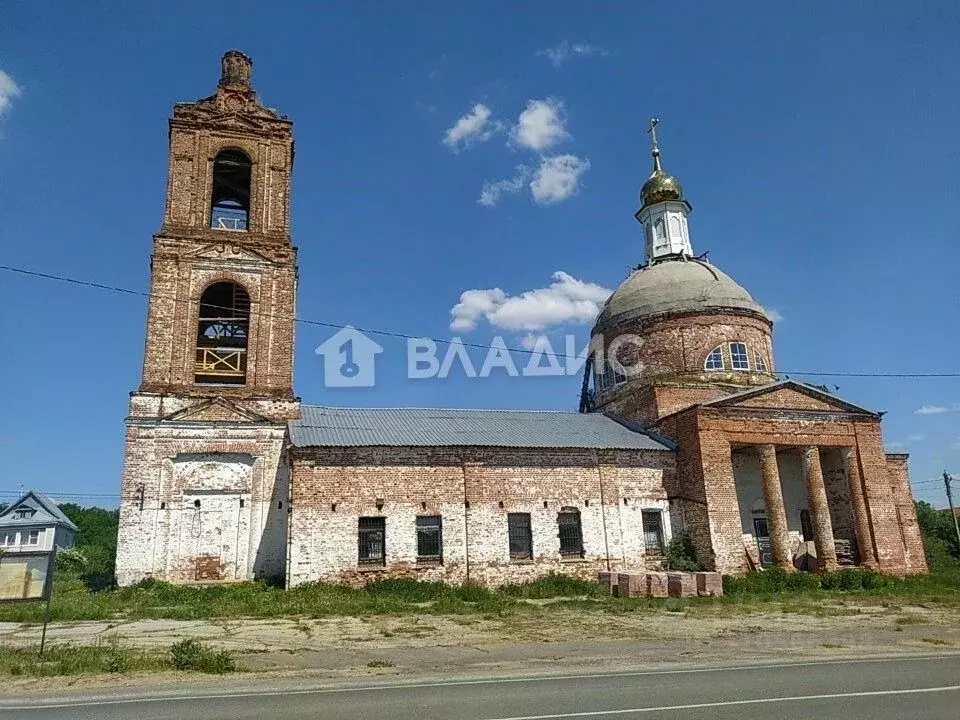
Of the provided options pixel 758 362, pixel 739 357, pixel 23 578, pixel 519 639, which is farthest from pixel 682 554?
pixel 23 578

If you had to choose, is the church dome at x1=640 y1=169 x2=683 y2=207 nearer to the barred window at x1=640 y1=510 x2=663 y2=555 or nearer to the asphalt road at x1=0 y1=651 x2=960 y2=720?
the barred window at x1=640 y1=510 x2=663 y2=555

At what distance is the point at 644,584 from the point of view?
17281mm

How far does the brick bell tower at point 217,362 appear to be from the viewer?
18.3m

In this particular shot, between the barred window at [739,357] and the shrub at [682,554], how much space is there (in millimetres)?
7630

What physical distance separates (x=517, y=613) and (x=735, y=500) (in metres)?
9.25

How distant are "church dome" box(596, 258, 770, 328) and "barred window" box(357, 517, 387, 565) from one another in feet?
44.9

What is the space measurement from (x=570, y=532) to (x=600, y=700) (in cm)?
1382

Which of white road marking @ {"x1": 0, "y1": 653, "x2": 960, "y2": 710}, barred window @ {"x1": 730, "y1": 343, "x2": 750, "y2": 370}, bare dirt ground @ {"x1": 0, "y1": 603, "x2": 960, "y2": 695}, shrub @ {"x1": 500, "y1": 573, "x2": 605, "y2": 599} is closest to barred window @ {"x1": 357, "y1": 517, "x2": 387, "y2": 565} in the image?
shrub @ {"x1": 500, "y1": 573, "x2": 605, "y2": 599}

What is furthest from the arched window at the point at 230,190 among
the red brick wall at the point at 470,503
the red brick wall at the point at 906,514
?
the red brick wall at the point at 906,514

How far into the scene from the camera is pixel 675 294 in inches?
1037

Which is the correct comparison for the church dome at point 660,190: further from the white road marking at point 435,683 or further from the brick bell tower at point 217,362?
the white road marking at point 435,683

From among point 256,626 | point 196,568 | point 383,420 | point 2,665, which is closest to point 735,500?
point 383,420

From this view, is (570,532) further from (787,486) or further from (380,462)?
(787,486)

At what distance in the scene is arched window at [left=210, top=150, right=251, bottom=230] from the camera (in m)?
21.6
